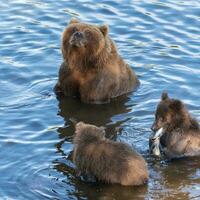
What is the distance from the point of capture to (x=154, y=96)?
14.2 metres

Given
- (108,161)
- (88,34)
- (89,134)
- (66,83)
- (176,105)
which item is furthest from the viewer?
(66,83)

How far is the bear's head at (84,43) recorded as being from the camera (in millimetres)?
13742

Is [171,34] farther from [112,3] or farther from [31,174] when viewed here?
[31,174]

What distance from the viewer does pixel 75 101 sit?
14.2 meters

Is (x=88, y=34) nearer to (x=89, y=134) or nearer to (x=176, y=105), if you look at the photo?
(x=176, y=105)

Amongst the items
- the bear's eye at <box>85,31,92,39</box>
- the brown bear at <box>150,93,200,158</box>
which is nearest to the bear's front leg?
the bear's eye at <box>85,31,92,39</box>

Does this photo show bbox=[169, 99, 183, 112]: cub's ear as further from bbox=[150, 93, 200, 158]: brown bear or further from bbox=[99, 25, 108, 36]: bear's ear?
bbox=[99, 25, 108, 36]: bear's ear

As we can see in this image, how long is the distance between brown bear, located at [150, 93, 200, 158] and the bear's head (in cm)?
237

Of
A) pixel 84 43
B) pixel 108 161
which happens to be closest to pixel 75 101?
pixel 84 43

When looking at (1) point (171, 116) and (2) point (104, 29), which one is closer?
(1) point (171, 116)

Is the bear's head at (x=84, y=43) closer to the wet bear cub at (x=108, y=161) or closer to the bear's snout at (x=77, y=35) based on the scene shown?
the bear's snout at (x=77, y=35)

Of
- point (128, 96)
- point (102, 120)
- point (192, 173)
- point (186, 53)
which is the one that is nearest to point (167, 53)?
point (186, 53)

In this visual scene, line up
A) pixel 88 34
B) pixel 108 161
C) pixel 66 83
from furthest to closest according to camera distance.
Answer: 1. pixel 66 83
2. pixel 88 34
3. pixel 108 161

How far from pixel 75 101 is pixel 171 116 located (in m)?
2.81
